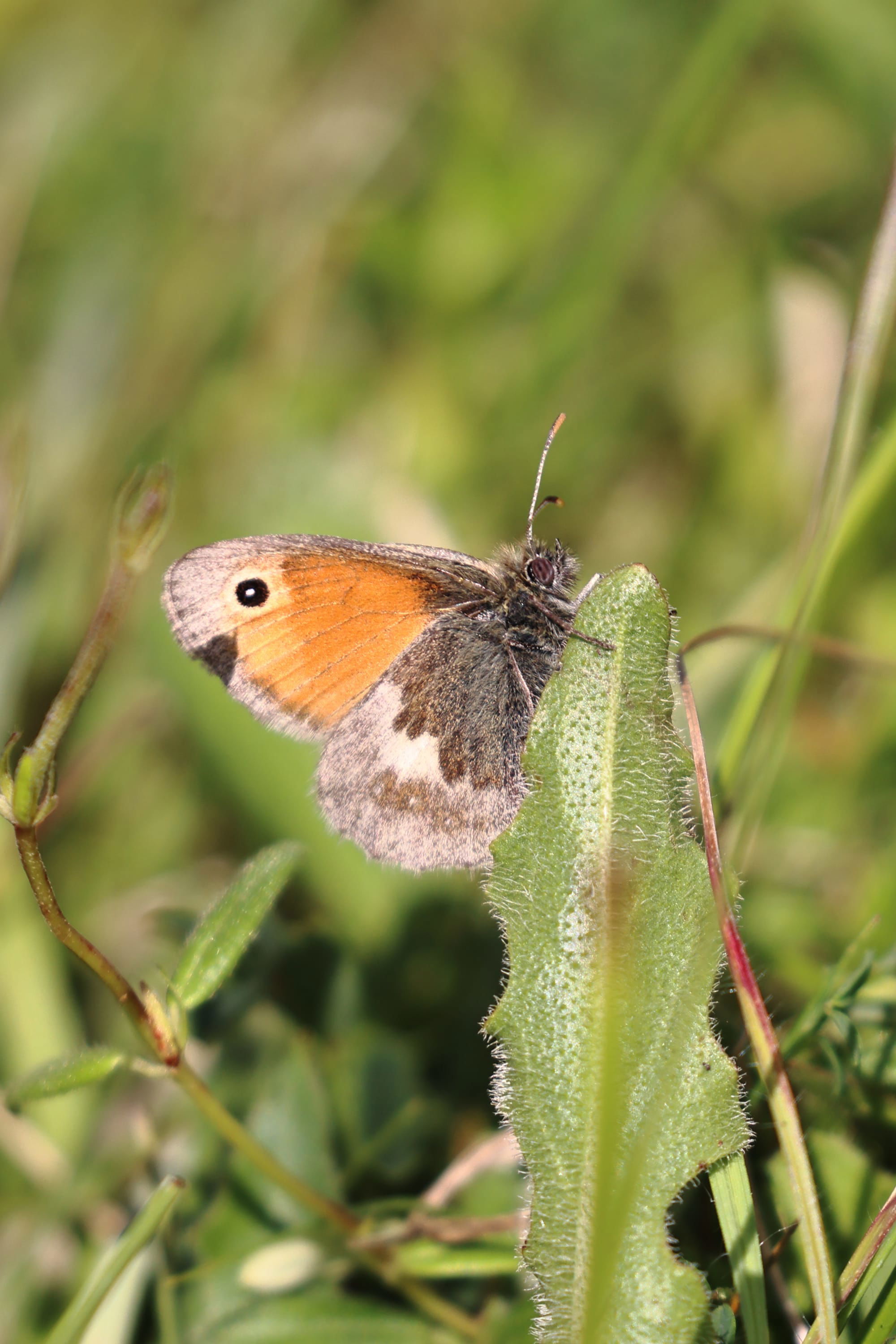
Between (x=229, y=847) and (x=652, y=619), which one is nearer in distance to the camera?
(x=652, y=619)

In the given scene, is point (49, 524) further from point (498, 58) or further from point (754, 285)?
point (498, 58)

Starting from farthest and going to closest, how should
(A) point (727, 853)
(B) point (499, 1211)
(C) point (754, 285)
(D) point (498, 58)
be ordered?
(D) point (498, 58) < (C) point (754, 285) < (B) point (499, 1211) < (A) point (727, 853)

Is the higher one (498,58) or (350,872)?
(498,58)

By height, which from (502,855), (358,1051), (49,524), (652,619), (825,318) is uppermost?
(825,318)

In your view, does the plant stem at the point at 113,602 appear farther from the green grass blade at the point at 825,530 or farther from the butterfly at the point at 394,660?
the green grass blade at the point at 825,530

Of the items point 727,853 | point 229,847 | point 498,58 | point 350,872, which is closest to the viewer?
point 727,853

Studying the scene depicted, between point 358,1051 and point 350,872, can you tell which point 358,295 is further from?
point 358,1051

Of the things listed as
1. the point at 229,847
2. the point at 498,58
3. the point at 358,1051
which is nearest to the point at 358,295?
the point at 498,58
